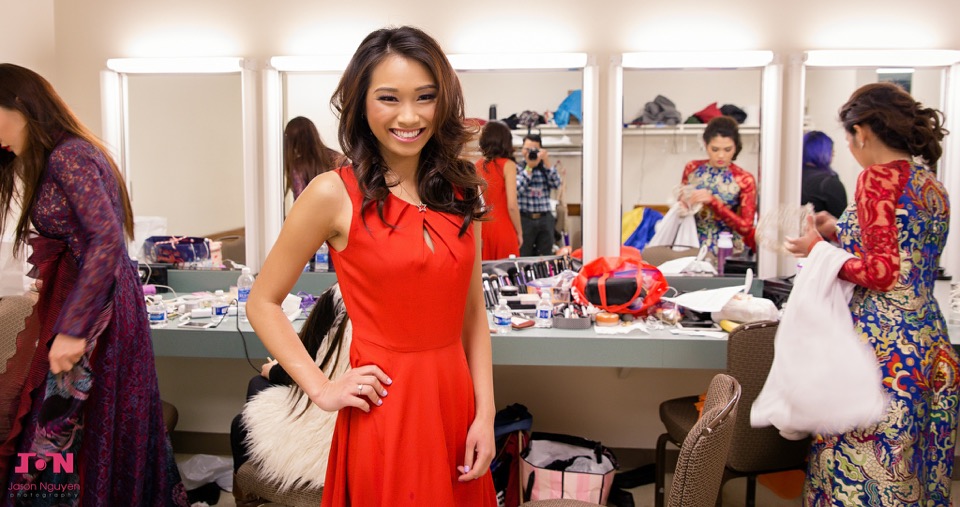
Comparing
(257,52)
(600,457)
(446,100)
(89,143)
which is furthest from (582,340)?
(257,52)

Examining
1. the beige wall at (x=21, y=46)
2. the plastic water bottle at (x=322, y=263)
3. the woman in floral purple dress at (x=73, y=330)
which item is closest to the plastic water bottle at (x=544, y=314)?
the plastic water bottle at (x=322, y=263)

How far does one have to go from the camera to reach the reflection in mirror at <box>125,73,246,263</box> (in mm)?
2963

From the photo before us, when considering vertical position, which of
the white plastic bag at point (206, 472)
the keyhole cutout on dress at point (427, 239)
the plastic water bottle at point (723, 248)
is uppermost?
the keyhole cutout on dress at point (427, 239)

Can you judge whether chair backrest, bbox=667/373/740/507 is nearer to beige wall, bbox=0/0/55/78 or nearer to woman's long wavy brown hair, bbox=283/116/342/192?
woman's long wavy brown hair, bbox=283/116/342/192

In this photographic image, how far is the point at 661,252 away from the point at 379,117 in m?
1.93

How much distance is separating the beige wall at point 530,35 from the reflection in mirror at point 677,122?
11 centimetres

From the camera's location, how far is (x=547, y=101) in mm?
2826

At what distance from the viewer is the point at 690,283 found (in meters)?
2.85

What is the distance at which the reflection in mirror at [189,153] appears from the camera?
2.96m

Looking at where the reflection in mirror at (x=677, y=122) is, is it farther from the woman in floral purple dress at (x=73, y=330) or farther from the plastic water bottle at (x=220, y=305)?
the woman in floral purple dress at (x=73, y=330)

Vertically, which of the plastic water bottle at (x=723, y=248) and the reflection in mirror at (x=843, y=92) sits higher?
the reflection in mirror at (x=843, y=92)

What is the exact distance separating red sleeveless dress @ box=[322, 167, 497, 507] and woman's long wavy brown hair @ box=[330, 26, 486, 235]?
0.08 feet

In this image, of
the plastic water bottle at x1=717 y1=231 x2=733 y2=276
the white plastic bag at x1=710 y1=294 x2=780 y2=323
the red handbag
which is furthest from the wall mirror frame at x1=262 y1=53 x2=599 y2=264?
the white plastic bag at x1=710 y1=294 x2=780 y2=323

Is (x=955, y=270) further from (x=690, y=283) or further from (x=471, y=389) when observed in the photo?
(x=471, y=389)
